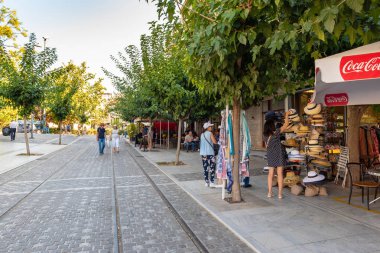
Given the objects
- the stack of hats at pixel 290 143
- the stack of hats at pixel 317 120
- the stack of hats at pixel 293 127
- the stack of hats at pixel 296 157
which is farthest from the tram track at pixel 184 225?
the stack of hats at pixel 317 120

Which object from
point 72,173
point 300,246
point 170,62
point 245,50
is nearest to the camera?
point 300,246

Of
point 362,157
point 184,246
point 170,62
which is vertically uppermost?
point 170,62

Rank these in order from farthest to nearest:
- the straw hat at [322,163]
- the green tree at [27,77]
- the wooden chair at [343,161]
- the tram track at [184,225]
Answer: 1. the green tree at [27,77]
2. the wooden chair at [343,161]
3. the straw hat at [322,163]
4. the tram track at [184,225]

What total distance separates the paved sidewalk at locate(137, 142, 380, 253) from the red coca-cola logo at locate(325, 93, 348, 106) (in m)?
2.23

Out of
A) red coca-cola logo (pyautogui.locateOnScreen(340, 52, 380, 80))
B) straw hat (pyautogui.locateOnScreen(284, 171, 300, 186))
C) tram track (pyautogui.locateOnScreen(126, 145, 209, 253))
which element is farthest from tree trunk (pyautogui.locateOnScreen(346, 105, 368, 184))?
tram track (pyautogui.locateOnScreen(126, 145, 209, 253))

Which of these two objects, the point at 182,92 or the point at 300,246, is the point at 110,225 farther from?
the point at 182,92

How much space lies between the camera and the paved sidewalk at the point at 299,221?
4.41 metres

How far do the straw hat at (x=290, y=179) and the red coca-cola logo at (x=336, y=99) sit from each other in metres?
2.02

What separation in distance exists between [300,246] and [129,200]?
4.28 metres

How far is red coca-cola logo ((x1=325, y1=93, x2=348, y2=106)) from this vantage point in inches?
284

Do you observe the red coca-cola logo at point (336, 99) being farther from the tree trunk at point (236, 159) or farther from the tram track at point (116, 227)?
the tram track at point (116, 227)

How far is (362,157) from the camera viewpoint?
8773mm

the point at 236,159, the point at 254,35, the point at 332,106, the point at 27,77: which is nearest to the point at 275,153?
the point at 236,159

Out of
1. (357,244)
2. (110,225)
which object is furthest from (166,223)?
(357,244)
